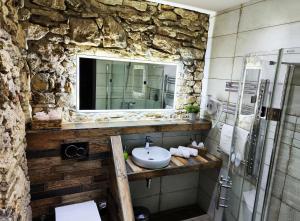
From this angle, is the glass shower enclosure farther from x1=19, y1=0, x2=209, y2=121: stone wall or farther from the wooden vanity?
x1=19, y1=0, x2=209, y2=121: stone wall

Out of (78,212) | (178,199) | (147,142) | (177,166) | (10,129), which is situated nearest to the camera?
(10,129)

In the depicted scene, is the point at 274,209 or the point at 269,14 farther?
the point at 269,14

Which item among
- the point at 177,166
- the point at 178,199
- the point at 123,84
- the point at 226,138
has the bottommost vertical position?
the point at 178,199

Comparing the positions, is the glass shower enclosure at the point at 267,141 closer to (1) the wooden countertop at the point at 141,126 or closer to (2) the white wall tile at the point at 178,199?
(1) the wooden countertop at the point at 141,126

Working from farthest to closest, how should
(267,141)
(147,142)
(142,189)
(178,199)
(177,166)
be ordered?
(178,199) → (142,189) → (147,142) → (177,166) → (267,141)

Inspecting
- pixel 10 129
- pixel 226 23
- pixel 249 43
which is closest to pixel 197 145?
pixel 249 43

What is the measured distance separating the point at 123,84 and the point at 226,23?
1.40 metres

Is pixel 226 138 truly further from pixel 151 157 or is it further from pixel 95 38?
pixel 95 38

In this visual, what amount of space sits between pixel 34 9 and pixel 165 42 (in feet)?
4.56

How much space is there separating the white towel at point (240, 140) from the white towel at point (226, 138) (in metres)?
0.26

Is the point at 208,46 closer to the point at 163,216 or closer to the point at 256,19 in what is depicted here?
the point at 256,19

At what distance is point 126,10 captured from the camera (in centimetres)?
231

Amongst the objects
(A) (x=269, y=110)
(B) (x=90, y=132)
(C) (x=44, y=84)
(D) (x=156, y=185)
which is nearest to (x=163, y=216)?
(D) (x=156, y=185)

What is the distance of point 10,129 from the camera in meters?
1.35
